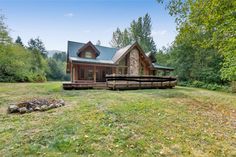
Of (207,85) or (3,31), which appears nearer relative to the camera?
(3,31)

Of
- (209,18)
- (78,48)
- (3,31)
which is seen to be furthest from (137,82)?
(3,31)

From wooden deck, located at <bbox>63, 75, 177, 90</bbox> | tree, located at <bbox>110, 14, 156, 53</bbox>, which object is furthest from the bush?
tree, located at <bbox>110, 14, 156, 53</bbox>

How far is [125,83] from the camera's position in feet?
42.3

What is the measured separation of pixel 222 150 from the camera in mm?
3352

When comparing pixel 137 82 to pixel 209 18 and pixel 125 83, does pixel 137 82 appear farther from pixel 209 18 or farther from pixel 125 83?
pixel 209 18

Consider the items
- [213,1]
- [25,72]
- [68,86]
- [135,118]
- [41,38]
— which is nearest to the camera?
[135,118]

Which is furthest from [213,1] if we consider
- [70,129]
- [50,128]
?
[50,128]

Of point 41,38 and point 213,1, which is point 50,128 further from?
point 41,38

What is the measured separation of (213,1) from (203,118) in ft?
13.8

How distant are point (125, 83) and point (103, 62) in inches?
200

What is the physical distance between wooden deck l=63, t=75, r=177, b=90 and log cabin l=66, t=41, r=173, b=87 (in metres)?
3.58

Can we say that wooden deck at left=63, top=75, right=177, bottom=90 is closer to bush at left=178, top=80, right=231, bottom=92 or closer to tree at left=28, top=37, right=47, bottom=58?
bush at left=178, top=80, right=231, bottom=92

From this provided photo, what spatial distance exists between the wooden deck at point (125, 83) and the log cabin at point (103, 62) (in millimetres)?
3580

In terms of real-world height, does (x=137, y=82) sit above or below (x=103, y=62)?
below
